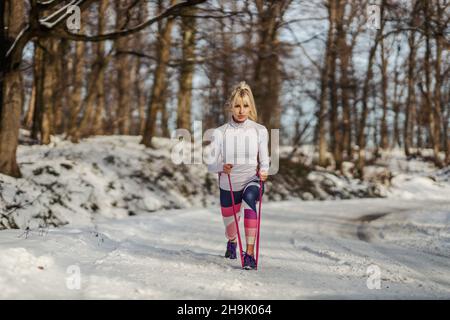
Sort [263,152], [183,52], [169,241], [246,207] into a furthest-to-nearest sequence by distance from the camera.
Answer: [183,52] < [169,241] < [263,152] < [246,207]

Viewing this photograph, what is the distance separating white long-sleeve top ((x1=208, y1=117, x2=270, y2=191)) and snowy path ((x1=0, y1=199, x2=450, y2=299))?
3.34 feet

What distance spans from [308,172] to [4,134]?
43.5 feet

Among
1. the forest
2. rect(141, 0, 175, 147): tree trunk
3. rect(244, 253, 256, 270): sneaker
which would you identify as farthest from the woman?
rect(141, 0, 175, 147): tree trunk

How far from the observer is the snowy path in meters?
3.89

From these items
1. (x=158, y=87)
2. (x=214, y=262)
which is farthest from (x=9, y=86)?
(x=158, y=87)

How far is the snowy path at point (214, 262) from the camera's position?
3.89 m

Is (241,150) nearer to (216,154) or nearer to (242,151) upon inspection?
(242,151)

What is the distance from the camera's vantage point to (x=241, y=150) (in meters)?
5.42

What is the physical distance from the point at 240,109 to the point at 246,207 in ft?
3.55

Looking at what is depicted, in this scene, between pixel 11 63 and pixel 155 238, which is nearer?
pixel 155 238

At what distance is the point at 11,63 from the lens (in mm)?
8961
